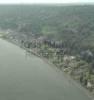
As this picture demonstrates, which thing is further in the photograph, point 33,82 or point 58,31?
point 58,31

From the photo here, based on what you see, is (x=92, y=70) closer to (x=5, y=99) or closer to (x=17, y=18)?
(x=5, y=99)

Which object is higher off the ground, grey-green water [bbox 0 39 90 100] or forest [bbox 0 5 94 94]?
forest [bbox 0 5 94 94]

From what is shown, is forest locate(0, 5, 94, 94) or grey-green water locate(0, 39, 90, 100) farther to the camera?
forest locate(0, 5, 94, 94)

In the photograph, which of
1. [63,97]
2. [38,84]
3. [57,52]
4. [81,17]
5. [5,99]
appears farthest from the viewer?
[81,17]

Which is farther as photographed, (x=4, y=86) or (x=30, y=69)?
(x=30, y=69)

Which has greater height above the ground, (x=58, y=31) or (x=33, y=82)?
(x=58, y=31)

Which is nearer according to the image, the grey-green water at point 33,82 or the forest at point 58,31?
the grey-green water at point 33,82

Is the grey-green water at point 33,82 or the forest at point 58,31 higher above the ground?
the forest at point 58,31

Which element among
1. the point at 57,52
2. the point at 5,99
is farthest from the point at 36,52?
the point at 5,99
